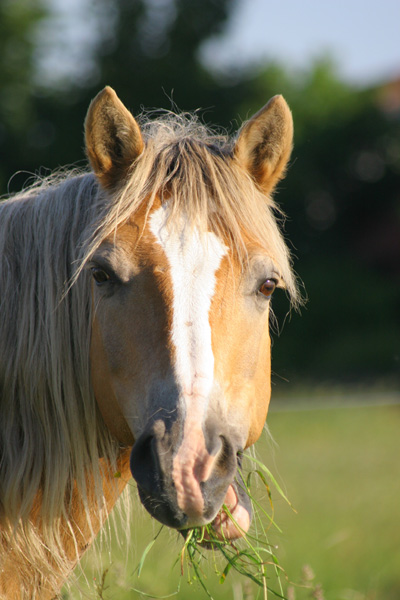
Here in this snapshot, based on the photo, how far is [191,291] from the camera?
7.70 ft

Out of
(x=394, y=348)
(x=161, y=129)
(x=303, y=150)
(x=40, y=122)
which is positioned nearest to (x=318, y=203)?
(x=303, y=150)

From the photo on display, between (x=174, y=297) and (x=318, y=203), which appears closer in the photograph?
(x=174, y=297)

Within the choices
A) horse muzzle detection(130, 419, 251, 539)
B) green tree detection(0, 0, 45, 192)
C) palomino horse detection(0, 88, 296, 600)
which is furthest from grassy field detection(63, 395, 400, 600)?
green tree detection(0, 0, 45, 192)

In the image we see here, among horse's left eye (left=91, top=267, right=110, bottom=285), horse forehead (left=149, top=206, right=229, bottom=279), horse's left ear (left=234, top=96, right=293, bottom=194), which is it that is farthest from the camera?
horse's left ear (left=234, top=96, right=293, bottom=194)

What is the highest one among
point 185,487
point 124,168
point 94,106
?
point 94,106

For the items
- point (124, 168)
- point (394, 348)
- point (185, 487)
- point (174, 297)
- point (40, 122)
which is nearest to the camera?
point (185, 487)

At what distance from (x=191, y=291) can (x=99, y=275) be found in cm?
41

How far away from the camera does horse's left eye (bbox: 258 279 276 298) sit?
8.57 feet

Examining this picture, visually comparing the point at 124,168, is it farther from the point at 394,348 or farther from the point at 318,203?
the point at 318,203

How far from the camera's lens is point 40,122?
19281 millimetres

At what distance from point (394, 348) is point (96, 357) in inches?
571

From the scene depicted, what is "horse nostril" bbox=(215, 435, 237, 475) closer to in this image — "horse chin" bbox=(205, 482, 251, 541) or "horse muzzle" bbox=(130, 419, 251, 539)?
"horse muzzle" bbox=(130, 419, 251, 539)

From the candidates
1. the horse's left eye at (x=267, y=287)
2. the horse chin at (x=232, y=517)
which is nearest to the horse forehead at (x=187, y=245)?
the horse's left eye at (x=267, y=287)

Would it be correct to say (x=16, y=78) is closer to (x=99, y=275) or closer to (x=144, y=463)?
(x=99, y=275)
